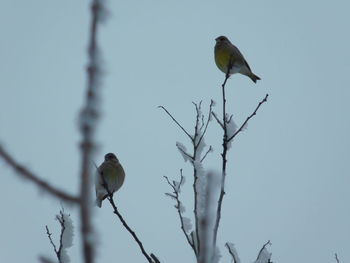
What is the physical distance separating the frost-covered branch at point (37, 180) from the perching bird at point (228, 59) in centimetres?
726

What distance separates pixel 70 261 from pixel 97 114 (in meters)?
2.63

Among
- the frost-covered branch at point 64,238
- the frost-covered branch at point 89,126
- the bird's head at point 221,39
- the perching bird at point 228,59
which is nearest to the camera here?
the frost-covered branch at point 89,126

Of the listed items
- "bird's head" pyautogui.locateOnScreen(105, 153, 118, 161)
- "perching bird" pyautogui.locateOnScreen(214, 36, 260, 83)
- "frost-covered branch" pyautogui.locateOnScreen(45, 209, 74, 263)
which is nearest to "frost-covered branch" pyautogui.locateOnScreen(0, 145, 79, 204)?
"frost-covered branch" pyautogui.locateOnScreen(45, 209, 74, 263)

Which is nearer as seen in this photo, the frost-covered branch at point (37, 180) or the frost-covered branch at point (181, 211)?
the frost-covered branch at point (37, 180)

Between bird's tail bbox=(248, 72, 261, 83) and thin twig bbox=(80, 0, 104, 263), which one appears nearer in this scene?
thin twig bbox=(80, 0, 104, 263)

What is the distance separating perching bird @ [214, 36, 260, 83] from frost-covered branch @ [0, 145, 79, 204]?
23.8 ft

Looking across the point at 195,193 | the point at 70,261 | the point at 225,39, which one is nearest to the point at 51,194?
the point at 70,261

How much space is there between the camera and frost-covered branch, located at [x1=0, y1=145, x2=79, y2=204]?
68 centimetres

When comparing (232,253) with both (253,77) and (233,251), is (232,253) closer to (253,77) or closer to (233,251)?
(233,251)

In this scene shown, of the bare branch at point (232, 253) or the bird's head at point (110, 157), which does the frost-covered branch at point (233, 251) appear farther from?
the bird's head at point (110, 157)

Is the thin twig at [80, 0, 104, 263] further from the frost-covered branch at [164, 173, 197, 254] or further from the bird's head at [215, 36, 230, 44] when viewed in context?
the bird's head at [215, 36, 230, 44]

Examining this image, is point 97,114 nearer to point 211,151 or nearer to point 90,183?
point 90,183

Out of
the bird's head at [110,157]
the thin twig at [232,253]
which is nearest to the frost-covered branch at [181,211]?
the thin twig at [232,253]

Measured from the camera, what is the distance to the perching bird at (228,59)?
7.95 meters
